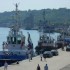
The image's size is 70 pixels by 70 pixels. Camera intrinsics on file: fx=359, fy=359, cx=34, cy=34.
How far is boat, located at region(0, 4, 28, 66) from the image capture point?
5190 centimetres

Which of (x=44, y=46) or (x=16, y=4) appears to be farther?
(x=44, y=46)

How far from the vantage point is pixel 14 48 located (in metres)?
56.4

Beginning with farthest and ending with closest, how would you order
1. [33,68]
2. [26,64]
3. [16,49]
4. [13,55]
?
[16,49], [13,55], [26,64], [33,68]

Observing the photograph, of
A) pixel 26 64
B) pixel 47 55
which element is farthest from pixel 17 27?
pixel 26 64

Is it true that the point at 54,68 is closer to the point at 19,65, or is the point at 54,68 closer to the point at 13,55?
the point at 19,65

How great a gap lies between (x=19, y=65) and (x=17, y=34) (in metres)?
15.0

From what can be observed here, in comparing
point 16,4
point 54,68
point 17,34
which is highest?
point 16,4

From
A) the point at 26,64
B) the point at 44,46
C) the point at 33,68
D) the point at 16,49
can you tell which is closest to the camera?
the point at 33,68

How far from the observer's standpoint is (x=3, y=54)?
5291 centimetres

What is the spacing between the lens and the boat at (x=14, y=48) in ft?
170

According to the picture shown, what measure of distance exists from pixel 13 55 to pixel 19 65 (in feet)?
26.5

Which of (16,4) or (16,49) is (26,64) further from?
(16,4)

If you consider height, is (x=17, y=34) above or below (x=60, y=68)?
above

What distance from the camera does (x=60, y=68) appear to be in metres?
41.8
